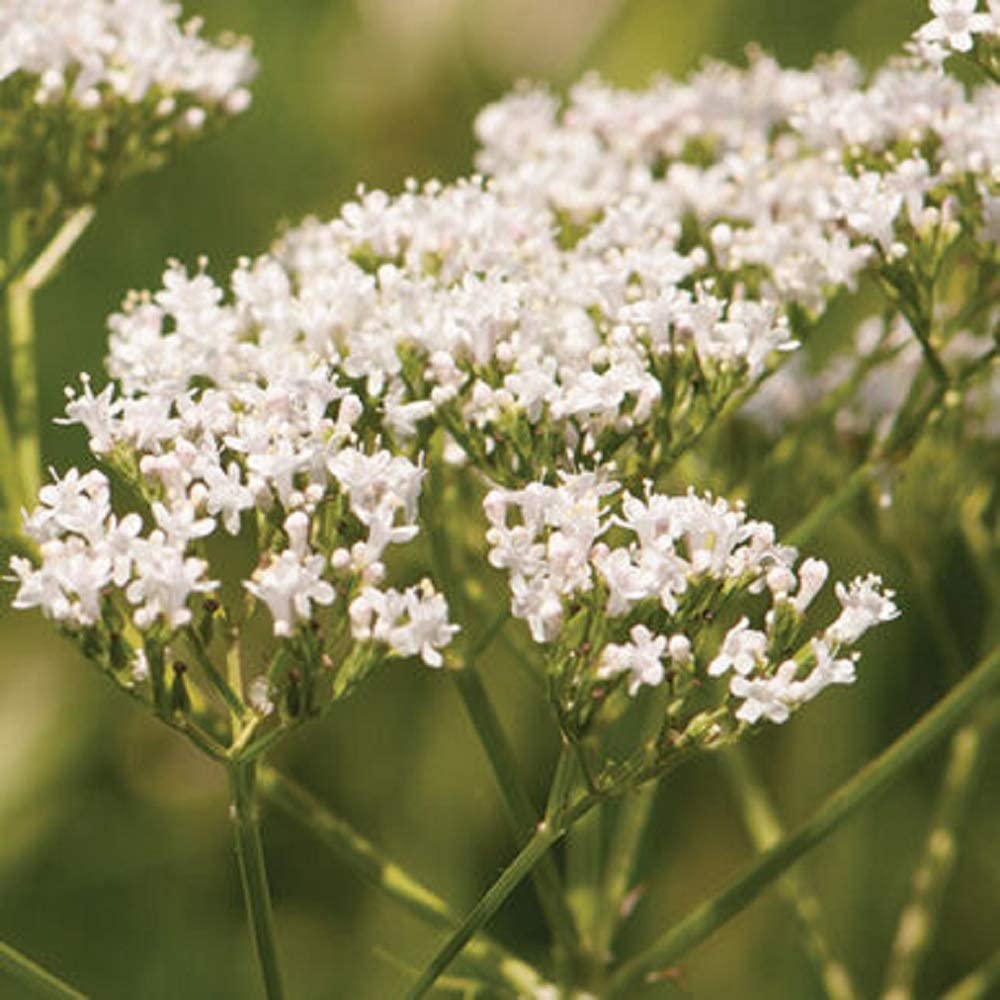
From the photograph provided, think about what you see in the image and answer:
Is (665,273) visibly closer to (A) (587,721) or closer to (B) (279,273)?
(B) (279,273)

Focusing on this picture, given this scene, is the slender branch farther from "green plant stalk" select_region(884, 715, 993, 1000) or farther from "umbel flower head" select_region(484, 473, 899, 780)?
"green plant stalk" select_region(884, 715, 993, 1000)

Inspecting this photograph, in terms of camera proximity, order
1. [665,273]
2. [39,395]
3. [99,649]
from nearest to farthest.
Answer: [99,649], [665,273], [39,395]

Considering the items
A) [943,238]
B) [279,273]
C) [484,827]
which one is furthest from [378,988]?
[943,238]

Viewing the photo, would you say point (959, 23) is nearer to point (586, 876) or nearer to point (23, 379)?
point (586, 876)

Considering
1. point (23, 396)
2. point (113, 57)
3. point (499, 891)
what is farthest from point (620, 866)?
point (113, 57)

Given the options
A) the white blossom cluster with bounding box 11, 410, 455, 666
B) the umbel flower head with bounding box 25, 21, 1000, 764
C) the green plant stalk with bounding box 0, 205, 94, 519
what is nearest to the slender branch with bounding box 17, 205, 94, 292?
the green plant stalk with bounding box 0, 205, 94, 519

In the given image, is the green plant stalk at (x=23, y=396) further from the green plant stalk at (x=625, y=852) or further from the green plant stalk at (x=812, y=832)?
the green plant stalk at (x=812, y=832)
